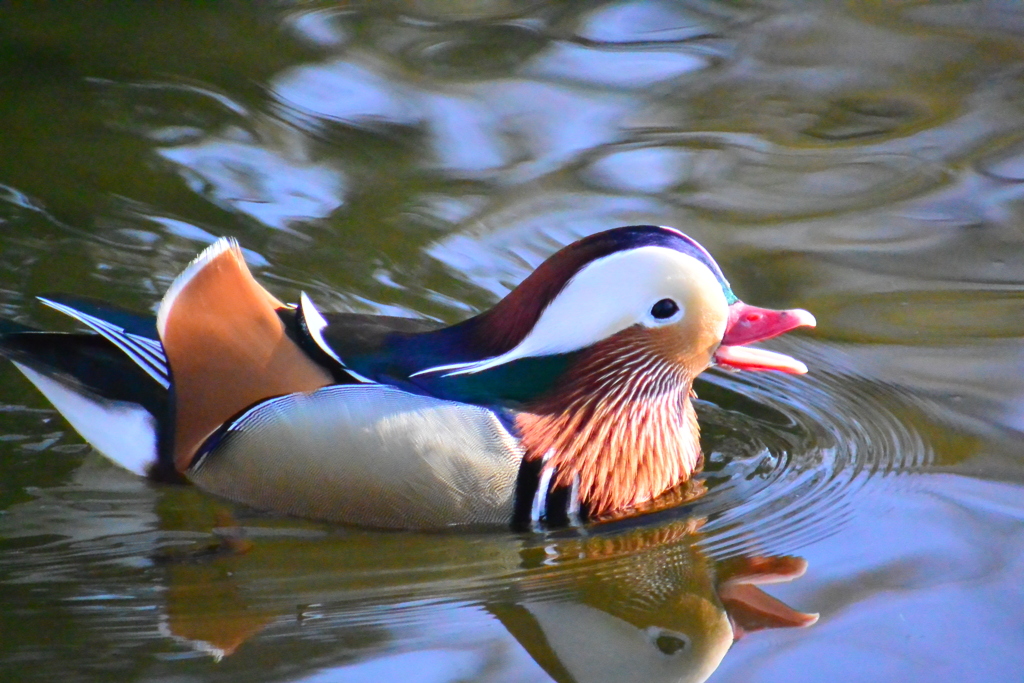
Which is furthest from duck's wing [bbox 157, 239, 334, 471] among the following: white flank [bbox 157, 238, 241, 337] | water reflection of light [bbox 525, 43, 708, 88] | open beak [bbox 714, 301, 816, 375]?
water reflection of light [bbox 525, 43, 708, 88]

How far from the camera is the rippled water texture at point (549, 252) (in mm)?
3312

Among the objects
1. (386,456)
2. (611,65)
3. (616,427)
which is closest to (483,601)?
(386,456)

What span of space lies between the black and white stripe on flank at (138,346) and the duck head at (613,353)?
94cm

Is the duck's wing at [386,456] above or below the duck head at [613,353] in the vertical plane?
below

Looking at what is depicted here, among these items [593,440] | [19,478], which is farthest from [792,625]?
[19,478]

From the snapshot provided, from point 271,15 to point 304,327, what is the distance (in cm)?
433

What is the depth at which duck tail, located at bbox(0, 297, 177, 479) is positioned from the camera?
417cm

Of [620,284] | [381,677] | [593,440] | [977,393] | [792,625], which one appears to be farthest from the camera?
[977,393]

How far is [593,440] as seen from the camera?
13.3 ft

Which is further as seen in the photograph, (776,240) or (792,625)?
(776,240)

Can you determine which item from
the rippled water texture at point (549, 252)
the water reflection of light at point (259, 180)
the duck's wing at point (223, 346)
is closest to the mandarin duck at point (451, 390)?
the duck's wing at point (223, 346)

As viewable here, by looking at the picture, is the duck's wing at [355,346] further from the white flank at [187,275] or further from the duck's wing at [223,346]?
the white flank at [187,275]

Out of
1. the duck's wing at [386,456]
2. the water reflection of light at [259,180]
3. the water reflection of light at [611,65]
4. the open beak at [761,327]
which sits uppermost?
the water reflection of light at [611,65]

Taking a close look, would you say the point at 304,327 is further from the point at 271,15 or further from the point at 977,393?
the point at 271,15
